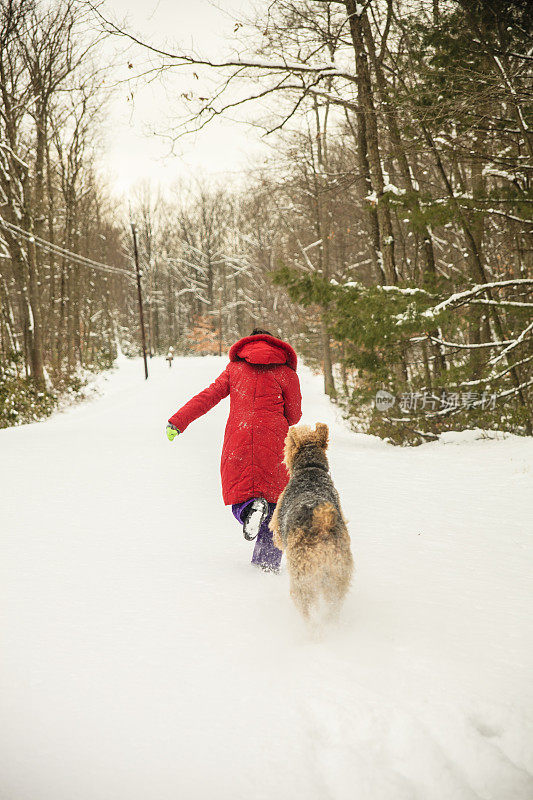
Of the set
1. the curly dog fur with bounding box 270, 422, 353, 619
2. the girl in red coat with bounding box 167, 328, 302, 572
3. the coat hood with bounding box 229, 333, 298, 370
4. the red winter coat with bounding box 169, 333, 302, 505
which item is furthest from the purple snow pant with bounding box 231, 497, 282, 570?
the coat hood with bounding box 229, 333, 298, 370

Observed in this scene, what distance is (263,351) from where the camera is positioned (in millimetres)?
3811

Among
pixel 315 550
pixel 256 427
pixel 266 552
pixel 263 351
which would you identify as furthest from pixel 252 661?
pixel 263 351

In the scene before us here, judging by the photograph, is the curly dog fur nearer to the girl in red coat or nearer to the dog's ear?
the dog's ear

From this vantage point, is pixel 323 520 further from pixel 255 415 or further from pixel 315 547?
pixel 255 415

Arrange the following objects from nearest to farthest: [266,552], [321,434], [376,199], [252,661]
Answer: [252,661] → [321,434] → [266,552] → [376,199]

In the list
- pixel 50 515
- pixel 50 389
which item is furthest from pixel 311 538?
pixel 50 389

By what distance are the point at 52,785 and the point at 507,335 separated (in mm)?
7813

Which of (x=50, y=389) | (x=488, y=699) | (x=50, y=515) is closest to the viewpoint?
(x=488, y=699)

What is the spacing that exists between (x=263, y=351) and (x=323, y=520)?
1.56 m

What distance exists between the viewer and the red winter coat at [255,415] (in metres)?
3.76

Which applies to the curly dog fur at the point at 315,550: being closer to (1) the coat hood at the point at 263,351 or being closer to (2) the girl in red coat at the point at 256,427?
(2) the girl in red coat at the point at 256,427

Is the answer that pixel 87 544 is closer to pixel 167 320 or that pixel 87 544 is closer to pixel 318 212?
pixel 318 212

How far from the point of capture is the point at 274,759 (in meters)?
2.01

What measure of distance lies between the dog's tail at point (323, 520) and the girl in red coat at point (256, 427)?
3.46 feet
